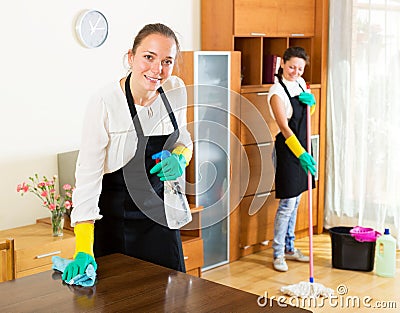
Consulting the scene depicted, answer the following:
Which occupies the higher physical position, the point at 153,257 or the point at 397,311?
the point at 153,257

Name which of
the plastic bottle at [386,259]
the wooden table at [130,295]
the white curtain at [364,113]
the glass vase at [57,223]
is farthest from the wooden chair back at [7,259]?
the white curtain at [364,113]

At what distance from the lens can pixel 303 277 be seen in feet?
14.3

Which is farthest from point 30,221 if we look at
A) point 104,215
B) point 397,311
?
point 397,311

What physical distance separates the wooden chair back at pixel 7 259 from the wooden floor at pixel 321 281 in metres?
1.47

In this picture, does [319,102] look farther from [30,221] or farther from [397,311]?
[30,221]

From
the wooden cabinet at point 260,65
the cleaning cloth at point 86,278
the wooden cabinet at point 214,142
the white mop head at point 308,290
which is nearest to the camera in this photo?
the cleaning cloth at point 86,278

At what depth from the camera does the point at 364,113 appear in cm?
514

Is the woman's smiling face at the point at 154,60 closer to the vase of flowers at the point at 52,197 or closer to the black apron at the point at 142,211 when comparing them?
the black apron at the point at 142,211

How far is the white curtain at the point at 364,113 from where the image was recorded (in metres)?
4.97

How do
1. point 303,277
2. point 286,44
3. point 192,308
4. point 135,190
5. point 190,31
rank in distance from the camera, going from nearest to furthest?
point 192,308, point 135,190, point 303,277, point 190,31, point 286,44

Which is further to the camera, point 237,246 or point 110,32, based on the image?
point 237,246

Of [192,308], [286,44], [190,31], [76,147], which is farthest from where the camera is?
[286,44]

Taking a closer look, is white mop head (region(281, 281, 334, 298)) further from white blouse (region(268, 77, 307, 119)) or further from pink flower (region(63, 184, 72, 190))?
pink flower (region(63, 184, 72, 190))

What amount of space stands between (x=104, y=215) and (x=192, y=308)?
811 mm
